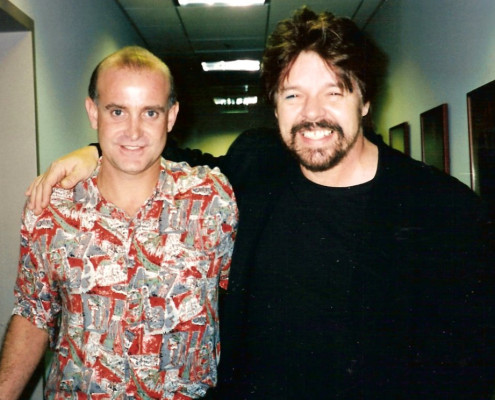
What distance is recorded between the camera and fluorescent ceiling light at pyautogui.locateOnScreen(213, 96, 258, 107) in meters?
8.49

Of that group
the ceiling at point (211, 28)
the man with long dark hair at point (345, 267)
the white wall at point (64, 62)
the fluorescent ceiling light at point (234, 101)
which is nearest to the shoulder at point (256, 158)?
the man with long dark hair at point (345, 267)

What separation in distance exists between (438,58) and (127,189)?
2409 mm

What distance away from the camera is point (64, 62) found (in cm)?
306

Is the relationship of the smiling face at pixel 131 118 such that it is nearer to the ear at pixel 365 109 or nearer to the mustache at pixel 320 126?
the mustache at pixel 320 126

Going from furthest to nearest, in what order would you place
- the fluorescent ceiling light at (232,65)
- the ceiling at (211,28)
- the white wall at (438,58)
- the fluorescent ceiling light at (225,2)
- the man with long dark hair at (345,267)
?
the fluorescent ceiling light at (232,65), the ceiling at (211,28), the fluorescent ceiling light at (225,2), the white wall at (438,58), the man with long dark hair at (345,267)

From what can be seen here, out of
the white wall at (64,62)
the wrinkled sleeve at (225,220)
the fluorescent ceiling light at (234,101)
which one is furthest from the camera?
the fluorescent ceiling light at (234,101)

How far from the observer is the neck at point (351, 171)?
146 cm

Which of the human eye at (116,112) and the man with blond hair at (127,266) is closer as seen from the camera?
the man with blond hair at (127,266)

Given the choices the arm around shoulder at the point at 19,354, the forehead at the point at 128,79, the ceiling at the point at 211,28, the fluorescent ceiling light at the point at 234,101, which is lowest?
the arm around shoulder at the point at 19,354

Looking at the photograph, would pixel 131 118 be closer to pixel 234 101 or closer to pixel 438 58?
pixel 438 58

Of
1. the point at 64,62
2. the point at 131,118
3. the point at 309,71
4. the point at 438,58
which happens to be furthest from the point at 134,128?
the point at 438,58

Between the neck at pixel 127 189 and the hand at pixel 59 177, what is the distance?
86mm

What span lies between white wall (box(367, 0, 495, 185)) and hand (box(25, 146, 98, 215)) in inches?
77.6

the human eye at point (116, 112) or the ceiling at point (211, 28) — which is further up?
the ceiling at point (211, 28)
